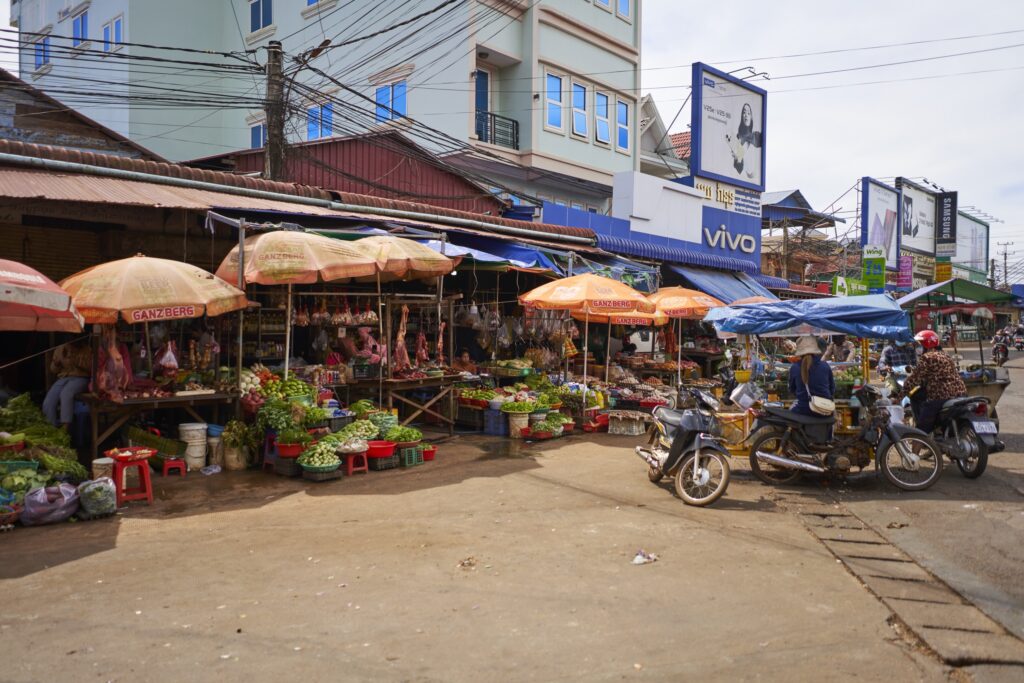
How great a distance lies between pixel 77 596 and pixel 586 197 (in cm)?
2154

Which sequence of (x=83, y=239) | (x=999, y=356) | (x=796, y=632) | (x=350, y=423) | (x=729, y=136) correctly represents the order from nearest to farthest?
(x=796, y=632) → (x=350, y=423) → (x=83, y=239) → (x=729, y=136) → (x=999, y=356)

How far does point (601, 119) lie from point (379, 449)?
18320 millimetres

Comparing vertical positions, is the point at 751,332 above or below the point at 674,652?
above

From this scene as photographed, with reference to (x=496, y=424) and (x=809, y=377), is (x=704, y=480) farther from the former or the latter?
(x=496, y=424)

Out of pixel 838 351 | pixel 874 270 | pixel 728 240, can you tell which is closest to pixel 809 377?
pixel 838 351

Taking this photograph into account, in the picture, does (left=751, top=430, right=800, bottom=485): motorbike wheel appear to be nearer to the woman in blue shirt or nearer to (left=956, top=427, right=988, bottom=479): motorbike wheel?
the woman in blue shirt

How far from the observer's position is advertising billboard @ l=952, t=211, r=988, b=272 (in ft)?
180

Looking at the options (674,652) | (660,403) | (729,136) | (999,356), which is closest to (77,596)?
(674,652)

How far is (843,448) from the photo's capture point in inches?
335

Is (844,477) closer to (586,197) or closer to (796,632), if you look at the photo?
(796,632)

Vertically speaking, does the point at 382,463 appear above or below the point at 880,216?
below

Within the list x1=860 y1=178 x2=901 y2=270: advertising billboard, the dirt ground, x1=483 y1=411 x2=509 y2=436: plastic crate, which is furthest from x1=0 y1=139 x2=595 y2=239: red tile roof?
x1=860 y1=178 x2=901 y2=270: advertising billboard

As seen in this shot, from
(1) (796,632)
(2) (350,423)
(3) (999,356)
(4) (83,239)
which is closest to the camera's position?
(1) (796,632)

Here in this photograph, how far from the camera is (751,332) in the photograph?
10.1m
